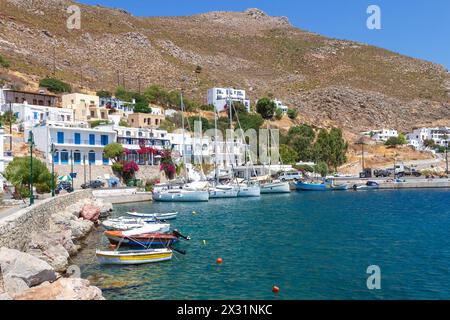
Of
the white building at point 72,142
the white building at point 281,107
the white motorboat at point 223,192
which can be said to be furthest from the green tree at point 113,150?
the white building at point 281,107

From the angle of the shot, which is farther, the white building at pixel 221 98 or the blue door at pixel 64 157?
the white building at pixel 221 98

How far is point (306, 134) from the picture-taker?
366 feet

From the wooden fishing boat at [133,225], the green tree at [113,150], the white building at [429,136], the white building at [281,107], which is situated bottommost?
the wooden fishing boat at [133,225]

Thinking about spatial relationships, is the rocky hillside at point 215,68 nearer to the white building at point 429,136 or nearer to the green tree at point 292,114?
the green tree at point 292,114

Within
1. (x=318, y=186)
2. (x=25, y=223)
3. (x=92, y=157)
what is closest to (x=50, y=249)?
(x=25, y=223)

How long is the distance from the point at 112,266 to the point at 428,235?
2288 cm

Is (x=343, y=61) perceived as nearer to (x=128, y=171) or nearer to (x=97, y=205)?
(x=128, y=171)

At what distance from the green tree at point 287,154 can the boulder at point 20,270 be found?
82.4 meters

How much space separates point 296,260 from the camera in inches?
955

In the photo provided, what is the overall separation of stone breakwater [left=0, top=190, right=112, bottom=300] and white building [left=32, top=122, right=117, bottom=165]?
2388 centimetres

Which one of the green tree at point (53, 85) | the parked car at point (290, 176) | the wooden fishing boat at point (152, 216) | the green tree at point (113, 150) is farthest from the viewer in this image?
the green tree at point (53, 85)

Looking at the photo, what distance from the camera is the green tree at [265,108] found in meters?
122

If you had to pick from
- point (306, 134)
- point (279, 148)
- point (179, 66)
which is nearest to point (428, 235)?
point (279, 148)

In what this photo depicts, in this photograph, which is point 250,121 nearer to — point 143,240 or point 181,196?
point 181,196
